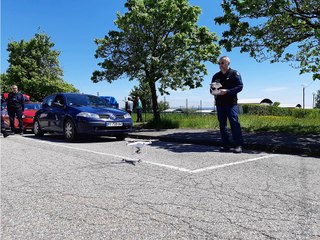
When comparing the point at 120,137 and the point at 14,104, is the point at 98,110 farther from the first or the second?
the point at 14,104

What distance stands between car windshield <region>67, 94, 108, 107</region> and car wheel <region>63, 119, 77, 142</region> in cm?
72

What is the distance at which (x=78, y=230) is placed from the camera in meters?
2.56

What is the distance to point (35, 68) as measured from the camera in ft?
109

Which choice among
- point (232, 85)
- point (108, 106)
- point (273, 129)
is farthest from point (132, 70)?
point (232, 85)

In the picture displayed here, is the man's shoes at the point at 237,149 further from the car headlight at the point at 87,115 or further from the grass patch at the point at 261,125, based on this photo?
the car headlight at the point at 87,115

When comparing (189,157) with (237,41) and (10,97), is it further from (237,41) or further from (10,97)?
(10,97)

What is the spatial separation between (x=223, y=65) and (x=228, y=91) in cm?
59

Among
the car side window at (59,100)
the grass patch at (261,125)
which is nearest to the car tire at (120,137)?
the car side window at (59,100)

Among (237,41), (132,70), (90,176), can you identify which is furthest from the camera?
(132,70)

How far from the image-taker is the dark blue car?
9.09 m

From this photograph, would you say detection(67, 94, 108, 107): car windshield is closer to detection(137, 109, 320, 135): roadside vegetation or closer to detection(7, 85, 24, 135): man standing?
detection(7, 85, 24, 135): man standing

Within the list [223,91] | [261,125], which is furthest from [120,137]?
[261,125]

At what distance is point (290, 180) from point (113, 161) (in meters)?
3.06

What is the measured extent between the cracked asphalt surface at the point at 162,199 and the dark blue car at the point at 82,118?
341cm
